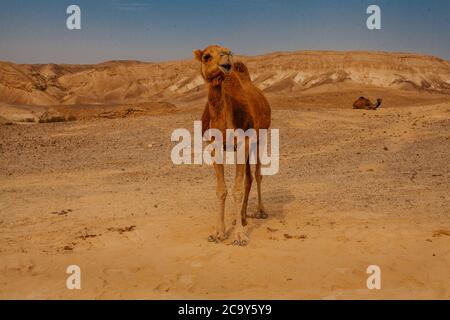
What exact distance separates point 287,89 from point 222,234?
6155 cm

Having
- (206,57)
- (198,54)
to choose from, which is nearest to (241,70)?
(198,54)

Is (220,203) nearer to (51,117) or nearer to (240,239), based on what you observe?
(240,239)

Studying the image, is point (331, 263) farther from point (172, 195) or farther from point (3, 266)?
point (172, 195)

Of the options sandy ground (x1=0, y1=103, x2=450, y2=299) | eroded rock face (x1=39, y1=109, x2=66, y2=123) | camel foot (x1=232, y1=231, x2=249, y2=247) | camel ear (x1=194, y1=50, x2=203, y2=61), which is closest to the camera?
sandy ground (x1=0, y1=103, x2=450, y2=299)

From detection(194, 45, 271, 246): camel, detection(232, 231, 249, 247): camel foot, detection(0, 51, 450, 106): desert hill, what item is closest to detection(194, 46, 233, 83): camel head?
detection(194, 45, 271, 246): camel

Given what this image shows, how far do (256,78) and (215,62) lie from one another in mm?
69384

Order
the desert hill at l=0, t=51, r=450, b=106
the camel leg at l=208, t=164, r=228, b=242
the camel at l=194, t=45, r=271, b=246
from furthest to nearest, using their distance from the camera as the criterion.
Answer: the desert hill at l=0, t=51, r=450, b=106
the camel leg at l=208, t=164, r=228, b=242
the camel at l=194, t=45, r=271, b=246

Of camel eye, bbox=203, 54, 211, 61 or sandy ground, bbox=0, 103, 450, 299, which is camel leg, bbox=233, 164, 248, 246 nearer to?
sandy ground, bbox=0, 103, 450, 299

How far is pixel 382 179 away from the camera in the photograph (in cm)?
1230

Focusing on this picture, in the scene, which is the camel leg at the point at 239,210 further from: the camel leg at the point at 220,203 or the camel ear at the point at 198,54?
the camel ear at the point at 198,54

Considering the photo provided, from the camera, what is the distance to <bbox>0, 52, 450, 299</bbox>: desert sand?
617 cm

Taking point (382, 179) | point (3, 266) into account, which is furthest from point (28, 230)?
point (382, 179)

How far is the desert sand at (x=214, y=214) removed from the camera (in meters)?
6.17

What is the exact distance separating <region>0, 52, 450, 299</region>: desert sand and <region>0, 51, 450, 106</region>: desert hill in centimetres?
4166
